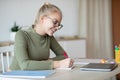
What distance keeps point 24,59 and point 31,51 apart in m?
0.17

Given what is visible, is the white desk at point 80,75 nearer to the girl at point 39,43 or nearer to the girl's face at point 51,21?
the girl at point 39,43

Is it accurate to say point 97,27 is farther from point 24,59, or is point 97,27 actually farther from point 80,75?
point 80,75

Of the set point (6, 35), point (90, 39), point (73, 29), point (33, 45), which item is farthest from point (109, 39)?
point (33, 45)

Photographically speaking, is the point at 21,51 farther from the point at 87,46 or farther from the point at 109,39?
the point at 109,39

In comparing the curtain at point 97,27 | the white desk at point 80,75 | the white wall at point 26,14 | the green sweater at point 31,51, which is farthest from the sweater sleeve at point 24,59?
the curtain at point 97,27

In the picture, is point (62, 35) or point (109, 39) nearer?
point (62, 35)

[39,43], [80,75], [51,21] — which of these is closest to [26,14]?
[39,43]

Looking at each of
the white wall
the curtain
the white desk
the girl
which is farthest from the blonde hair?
the curtain

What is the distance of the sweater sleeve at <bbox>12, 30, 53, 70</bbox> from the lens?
1551 millimetres

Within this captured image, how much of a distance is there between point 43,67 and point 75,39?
103 inches

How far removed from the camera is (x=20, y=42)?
1.66 m

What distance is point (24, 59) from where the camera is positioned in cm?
159

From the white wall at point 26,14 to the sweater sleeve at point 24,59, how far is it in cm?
211

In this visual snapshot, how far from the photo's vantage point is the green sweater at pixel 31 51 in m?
1.56
